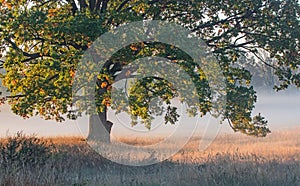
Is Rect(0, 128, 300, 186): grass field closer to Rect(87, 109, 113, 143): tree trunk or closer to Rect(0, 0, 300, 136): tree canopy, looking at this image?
Rect(0, 0, 300, 136): tree canopy

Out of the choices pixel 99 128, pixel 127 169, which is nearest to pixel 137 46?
pixel 127 169

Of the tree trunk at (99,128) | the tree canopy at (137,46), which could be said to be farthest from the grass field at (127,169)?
the tree trunk at (99,128)

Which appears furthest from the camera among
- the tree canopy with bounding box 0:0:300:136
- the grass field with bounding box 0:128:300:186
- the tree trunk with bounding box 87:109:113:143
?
the tree trunk with bounding box 87:109:113:143

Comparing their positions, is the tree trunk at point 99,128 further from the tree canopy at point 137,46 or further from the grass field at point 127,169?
the grass field at point 127,169

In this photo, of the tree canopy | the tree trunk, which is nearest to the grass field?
the tree canopy

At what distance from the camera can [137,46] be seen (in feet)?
47.4

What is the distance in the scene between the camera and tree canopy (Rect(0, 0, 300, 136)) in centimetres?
1409

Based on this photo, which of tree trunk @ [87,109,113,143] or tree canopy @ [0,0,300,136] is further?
tree trunk @ [87,109,113,143]

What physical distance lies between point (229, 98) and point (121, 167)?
597 centimetres

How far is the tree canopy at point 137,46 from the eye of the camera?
555 inches

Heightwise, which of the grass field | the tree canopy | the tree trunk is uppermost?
the tree canopy

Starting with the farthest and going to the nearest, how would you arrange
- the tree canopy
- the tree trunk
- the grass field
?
the tree trunk, the tree canopy, the grass field

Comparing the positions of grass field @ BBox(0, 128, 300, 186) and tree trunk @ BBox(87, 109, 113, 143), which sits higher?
tree trunk @ BBox(87, 109, 113, 143)

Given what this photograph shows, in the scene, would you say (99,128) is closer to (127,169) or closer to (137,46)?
(137,46)
